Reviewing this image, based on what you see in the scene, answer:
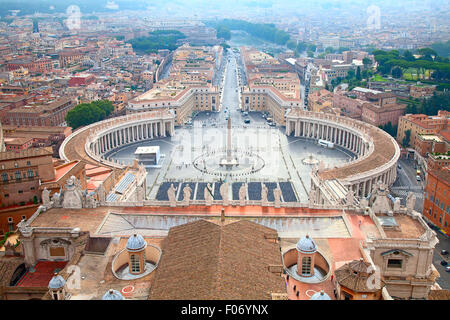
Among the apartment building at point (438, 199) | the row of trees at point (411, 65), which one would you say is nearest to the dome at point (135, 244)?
the apartment building at point (438, 199)

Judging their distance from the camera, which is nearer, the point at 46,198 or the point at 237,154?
the point at 46,198

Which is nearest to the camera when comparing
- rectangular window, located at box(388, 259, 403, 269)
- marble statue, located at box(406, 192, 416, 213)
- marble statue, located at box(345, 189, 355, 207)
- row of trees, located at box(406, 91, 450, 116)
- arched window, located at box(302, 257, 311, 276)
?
arched window, located at box(302, 257, 311, 276)

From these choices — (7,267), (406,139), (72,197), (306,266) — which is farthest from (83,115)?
(306,266)

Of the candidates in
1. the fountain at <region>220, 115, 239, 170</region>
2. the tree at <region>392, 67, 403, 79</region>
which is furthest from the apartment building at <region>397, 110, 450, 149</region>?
the tree at <region>392, 67, 403, 79</region>

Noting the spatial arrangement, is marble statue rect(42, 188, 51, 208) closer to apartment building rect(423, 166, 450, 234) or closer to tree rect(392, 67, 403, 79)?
apartment building rect(423, 166, 450, 234)

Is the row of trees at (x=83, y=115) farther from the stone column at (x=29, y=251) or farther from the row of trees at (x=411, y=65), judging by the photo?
the row of trees at (x=411, y=65)

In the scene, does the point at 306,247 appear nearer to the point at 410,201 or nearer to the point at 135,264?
the point at 135,264

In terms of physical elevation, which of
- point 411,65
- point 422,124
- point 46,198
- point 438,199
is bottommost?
point 438,199
